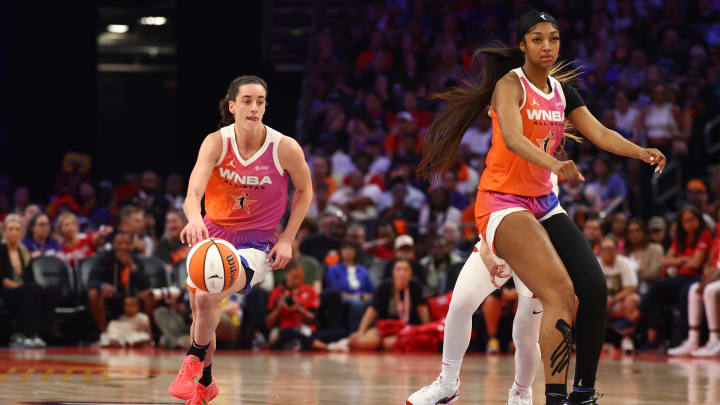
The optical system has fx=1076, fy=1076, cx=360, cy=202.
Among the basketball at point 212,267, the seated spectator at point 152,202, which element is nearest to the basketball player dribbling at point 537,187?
the basketball at point 212,267

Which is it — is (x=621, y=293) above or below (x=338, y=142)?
below

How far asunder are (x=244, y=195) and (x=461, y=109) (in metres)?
1.29

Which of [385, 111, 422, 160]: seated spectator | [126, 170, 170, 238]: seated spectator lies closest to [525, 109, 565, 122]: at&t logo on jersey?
[126, 170, 170, 238]: seated spectator

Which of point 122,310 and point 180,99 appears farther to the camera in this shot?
point 180,99

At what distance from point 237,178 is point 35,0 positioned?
14.5 meters

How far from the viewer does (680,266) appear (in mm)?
12125

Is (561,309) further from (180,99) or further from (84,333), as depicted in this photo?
(180,99)

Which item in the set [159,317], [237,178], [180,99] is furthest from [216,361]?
[180,99]

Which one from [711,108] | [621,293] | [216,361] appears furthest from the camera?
[711,108]

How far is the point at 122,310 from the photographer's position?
41.9 feet

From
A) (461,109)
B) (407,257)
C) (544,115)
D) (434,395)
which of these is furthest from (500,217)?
(407,257)

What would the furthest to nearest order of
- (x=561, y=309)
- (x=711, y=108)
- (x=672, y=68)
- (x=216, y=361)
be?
(x=672, y=68)
(x=711, y=108)
(x=216, y=361)
(x=561, y=309)

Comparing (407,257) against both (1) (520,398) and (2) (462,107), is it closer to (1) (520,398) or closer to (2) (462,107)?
(1) (520,398)

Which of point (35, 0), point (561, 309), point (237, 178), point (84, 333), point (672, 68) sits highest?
point (35, 0)
